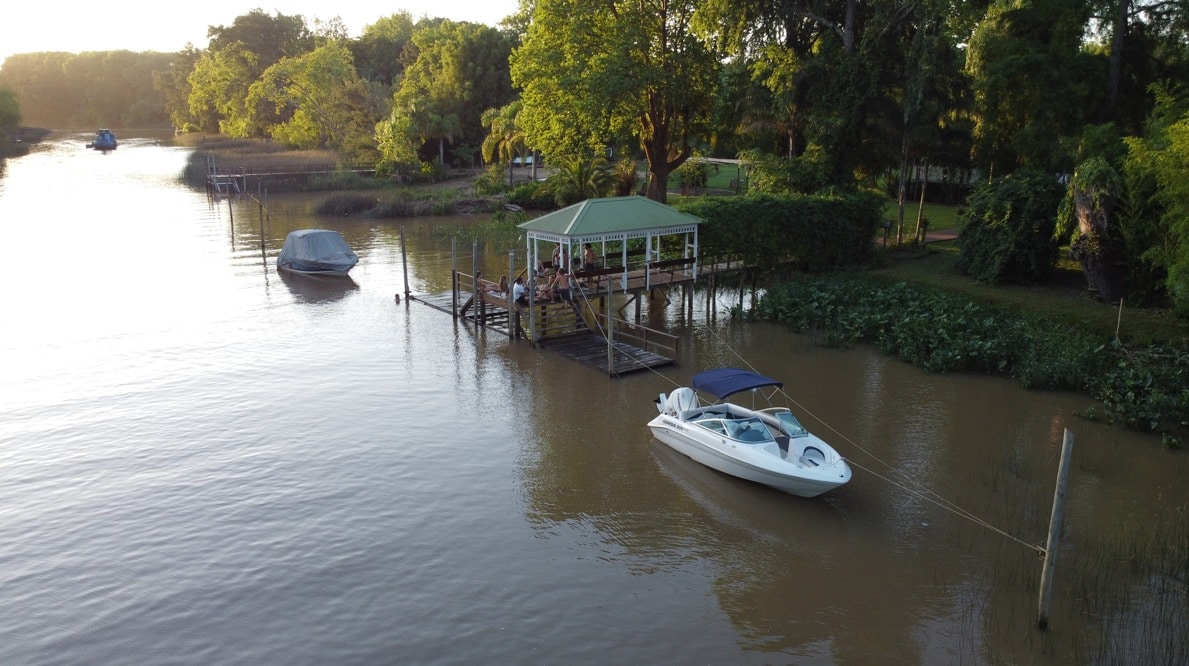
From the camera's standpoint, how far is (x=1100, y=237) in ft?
84.5

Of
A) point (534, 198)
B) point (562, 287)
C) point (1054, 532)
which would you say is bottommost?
point (1054, 532)

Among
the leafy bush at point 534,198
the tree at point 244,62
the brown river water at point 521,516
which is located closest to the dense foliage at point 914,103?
the leafy bush at point 534,198

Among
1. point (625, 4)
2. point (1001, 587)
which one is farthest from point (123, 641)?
point (625, 4)

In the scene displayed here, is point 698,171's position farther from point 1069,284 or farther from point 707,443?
point 707,443

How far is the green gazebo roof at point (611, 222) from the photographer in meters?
27.0

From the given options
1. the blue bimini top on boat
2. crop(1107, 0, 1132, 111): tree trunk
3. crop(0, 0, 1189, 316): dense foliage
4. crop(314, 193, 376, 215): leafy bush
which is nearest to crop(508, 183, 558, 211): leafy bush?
crop(0, 0, 1189, 316): dense foliage

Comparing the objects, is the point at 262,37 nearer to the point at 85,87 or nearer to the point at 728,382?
the point at 85,87

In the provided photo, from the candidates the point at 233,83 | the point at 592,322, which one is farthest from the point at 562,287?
the point at 233,83

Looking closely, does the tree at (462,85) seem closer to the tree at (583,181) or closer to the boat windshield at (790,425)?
the tree at (583,181)

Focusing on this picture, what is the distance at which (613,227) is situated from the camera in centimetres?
2731

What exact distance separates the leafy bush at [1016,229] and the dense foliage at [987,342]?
256 cm

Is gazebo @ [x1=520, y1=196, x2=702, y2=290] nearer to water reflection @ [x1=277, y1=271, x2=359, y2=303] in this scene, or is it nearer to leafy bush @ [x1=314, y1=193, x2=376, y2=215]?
water reflection @ [x1=277, y1=271, x2=359, y2=303]

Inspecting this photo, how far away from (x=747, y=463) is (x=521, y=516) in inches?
174

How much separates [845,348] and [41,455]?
21306mm
